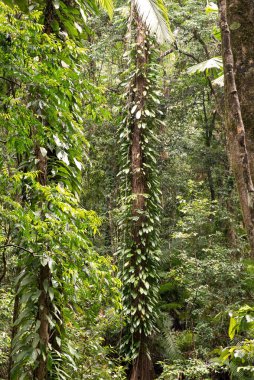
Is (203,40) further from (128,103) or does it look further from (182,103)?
(128,103)

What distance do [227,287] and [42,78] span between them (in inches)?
268

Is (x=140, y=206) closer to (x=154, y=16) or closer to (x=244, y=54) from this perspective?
(x=154, y=16)

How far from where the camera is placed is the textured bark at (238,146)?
1.79 metres

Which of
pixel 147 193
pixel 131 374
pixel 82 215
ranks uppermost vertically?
pixel 147 193

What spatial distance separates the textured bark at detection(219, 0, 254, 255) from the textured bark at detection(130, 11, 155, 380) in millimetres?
5414

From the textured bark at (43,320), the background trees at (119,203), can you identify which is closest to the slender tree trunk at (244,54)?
the background trees at (119,203)

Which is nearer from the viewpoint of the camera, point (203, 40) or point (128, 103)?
point (128, 103)

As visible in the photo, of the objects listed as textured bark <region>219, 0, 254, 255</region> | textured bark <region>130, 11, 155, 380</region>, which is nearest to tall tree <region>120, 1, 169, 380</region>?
textured bark <region>130, 11, 155, 380</region>

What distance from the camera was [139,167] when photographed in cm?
755

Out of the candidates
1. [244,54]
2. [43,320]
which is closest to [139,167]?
[43,320]

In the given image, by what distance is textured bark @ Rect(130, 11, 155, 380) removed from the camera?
6902 mm

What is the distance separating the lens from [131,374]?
6867 mm

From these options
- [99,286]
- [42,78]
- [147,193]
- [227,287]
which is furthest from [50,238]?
[227,287]

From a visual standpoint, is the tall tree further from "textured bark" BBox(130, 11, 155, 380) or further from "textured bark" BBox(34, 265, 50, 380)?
"textured bark" BBox(34, 265, 50, 380)
